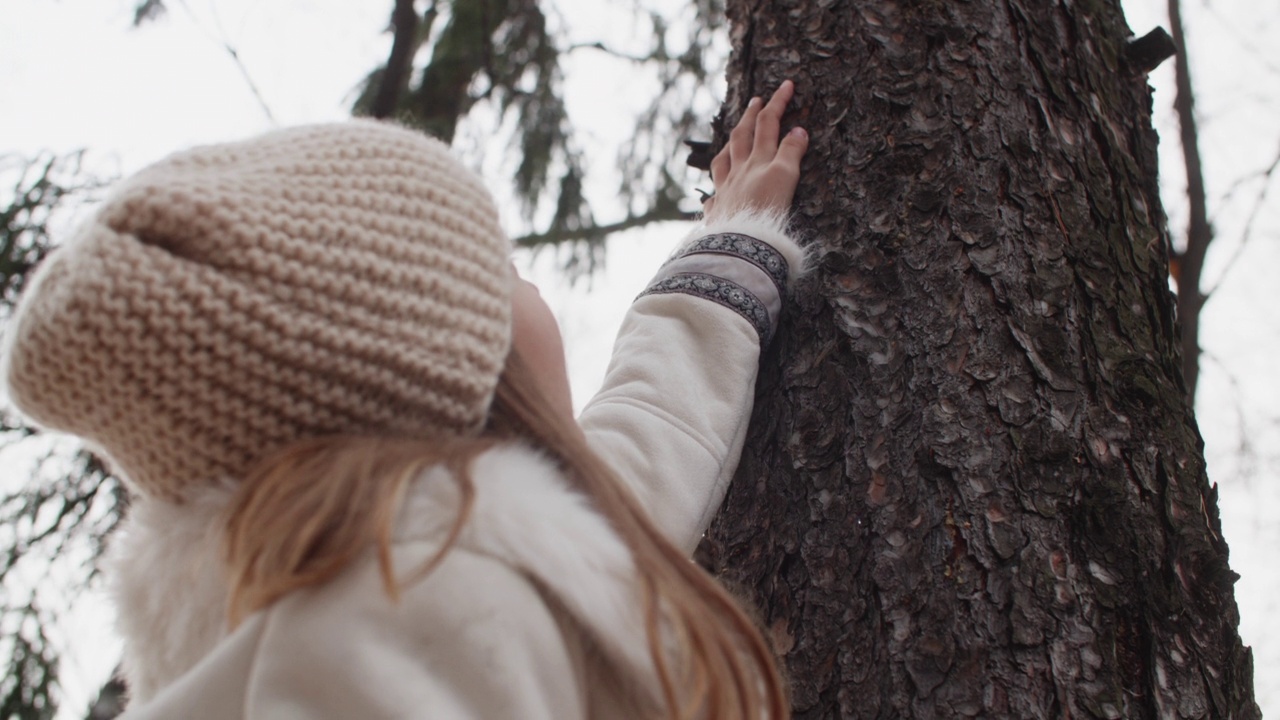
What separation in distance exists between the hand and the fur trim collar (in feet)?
2.24

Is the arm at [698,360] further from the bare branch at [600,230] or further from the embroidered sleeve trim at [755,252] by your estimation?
the bare branch at [600,230]

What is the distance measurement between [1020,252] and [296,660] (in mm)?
1076

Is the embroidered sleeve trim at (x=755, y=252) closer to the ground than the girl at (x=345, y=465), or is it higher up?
higher up

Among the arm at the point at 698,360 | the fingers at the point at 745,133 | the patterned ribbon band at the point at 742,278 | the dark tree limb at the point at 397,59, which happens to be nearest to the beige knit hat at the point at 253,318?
the arm at the point at 698,360

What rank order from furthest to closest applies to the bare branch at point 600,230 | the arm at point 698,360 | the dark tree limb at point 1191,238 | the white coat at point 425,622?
1. the bare branch at point 600,230
2. the dark tree limb at point 1191,238
3. the arm at point 698,360
4. the white coat at point 425,622

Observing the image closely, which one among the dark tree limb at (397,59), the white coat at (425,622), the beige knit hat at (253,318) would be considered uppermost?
the dark tree limb at (397,59)

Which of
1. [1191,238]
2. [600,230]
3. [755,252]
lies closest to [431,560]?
[755,252]

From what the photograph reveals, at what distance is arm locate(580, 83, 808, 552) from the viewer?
4.77ft

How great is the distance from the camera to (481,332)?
114 cm

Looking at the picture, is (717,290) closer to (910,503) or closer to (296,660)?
(910,503)

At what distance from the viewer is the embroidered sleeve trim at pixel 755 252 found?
4.99 ft

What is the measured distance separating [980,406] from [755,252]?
1.35 ft

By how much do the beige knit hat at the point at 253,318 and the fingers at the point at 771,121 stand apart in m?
0.70

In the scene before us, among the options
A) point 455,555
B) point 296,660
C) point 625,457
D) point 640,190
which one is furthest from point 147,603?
point 640,190
